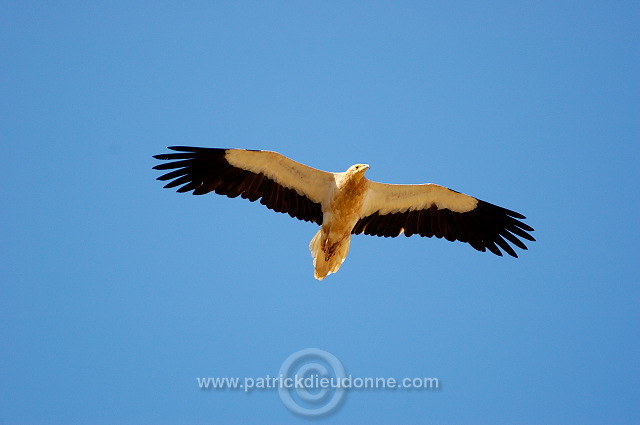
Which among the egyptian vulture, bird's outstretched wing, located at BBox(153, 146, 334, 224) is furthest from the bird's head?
bird's outstretched wing, located at BBox(153, 146, 334, 224)

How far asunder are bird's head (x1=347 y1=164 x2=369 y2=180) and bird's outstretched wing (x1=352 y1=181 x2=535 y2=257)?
0.76m

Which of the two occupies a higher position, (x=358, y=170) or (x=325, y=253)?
(x=358, y=170)

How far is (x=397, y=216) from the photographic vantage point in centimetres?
1159

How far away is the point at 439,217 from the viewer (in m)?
11.7

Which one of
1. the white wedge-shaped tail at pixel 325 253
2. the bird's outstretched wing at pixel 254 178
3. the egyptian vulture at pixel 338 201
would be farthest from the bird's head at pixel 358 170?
the white wedge-shaped tail at pixel 325 253

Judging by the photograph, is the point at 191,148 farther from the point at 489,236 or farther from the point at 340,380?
the point at 489,236

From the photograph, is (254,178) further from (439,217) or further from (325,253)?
(439,217)

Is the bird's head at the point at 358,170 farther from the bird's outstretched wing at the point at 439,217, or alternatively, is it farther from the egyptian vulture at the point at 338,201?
the bird's outstretched wing at the point at 439,217

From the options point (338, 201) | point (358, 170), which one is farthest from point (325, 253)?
point (358, 170)

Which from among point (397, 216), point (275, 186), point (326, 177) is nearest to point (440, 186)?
point (397, 216)

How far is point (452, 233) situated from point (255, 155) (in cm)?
347

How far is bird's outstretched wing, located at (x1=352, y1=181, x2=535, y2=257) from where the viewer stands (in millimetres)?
11391

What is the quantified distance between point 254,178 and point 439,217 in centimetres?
305

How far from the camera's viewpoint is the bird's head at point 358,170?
10391mm
